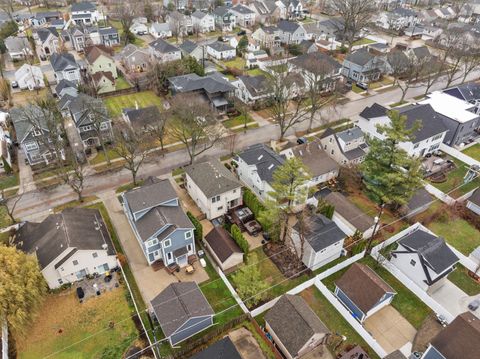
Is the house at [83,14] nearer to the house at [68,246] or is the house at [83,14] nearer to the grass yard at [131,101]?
the grass yard at [131,101]

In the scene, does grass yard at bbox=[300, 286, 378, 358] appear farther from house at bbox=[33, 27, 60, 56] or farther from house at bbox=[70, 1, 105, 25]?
house at bbox=[70, 1, 105, 25]

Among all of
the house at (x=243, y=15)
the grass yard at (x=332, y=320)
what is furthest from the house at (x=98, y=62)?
the grass yard at (x=332, y=320)

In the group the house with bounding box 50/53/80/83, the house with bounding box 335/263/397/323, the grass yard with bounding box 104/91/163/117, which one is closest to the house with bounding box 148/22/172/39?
the house with bounding box 50/53/80/83

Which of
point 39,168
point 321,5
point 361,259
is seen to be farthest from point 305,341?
point 321,5

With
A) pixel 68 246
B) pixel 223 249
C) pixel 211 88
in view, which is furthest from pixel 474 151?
pixel 68 246

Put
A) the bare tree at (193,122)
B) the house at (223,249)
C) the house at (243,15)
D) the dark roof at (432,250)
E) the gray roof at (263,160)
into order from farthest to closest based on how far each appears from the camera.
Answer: the house at (243,15) → the bare tree at (193,122) → the gray roof at (263,160) → the house at (223,249) → the dark roof at (432,250)

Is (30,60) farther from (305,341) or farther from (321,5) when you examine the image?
(321,5)
